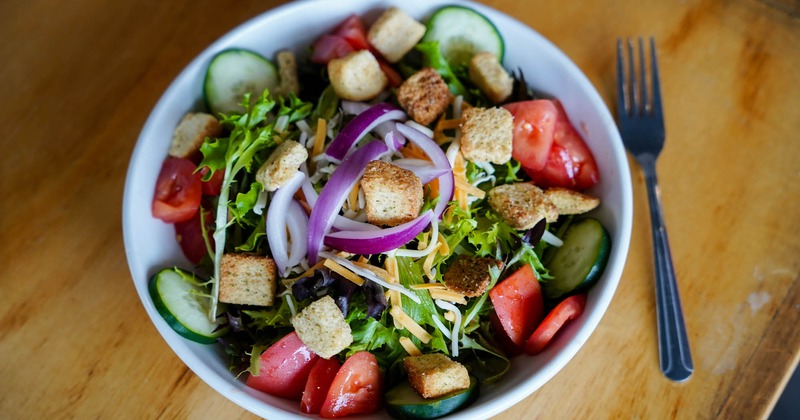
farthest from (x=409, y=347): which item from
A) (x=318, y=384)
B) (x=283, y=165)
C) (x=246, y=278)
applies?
(x=283, y=165)

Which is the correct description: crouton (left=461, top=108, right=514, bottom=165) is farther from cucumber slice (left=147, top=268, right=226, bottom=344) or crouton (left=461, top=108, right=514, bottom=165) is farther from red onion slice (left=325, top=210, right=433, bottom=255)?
cucumber slice (left=147, top=268, right=226, bottom=344)

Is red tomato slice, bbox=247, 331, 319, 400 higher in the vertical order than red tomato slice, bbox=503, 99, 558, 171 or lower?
lower

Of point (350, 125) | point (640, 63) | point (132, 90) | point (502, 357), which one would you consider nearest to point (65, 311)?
point (132, 90)

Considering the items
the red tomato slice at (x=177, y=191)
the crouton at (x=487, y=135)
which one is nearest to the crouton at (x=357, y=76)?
the crouton at (x=487, y=135)

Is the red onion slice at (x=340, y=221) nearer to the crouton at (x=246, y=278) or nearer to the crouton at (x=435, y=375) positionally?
the crouton at (x=246, y=278)

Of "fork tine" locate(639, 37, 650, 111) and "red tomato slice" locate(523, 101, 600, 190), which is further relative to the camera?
"fork tine" locate(639, 37, 650, 111)

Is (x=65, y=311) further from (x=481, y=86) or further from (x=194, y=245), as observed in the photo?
(x=481, y=86)

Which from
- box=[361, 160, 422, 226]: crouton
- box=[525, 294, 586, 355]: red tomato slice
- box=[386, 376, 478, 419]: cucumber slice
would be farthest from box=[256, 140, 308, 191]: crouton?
box=[525, 294, 586, 355]: red tomato slice
